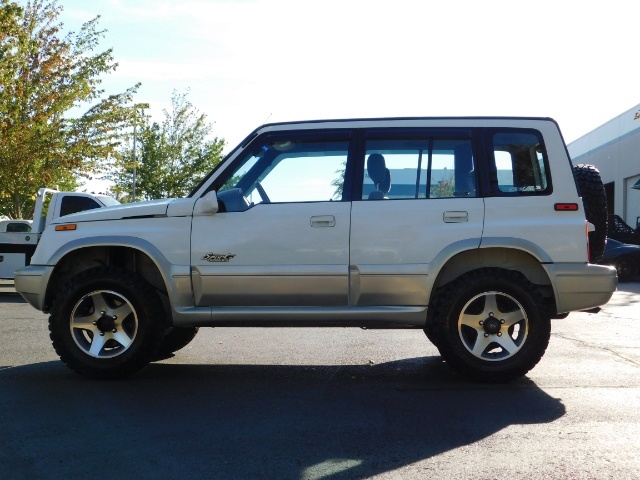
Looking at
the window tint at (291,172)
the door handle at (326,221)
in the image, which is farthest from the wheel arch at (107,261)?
the door handle at (326,221)

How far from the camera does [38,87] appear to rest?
2631 centimetres

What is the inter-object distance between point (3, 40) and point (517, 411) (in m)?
20.2

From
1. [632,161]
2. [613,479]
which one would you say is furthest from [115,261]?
[632,161]

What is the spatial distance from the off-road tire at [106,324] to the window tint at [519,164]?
2899 millimetres

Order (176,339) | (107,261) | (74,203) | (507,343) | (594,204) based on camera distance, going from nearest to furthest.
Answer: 1. (507,343)
2. (594,204)
3. (107,261)
4. (176,339)
5. (74,203)

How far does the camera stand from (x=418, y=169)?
728cm

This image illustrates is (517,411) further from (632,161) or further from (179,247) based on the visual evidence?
(632,161)

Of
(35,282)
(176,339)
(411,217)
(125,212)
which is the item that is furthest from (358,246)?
(35,282)

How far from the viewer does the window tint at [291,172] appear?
729cm

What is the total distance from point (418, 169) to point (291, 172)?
1013 mm

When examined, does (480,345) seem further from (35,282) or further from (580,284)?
(35,282)

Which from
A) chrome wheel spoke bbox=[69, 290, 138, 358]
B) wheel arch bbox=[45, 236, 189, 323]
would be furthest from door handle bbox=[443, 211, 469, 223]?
chrome wheel spoke bbox=[69, 290, 138, 358]

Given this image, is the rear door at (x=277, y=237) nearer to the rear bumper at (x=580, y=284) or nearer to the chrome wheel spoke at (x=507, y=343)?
the chrome wheel spoke at (x=507, y=343)

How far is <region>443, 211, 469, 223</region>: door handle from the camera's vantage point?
7.03m
